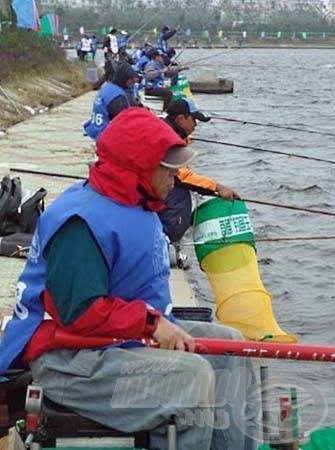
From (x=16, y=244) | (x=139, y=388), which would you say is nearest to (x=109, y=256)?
(x=139, y=388)

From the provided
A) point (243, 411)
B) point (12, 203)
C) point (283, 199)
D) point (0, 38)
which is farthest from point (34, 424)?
point (0, 38)

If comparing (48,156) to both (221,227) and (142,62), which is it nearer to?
(221,227)

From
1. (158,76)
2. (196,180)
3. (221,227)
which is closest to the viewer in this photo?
(221,227)

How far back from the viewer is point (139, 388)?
12.6 ft

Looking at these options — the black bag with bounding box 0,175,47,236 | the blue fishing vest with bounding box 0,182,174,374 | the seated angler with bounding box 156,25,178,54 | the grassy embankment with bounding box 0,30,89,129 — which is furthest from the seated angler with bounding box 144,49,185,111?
the blue fishing vest with bounding box 0,182,174,374

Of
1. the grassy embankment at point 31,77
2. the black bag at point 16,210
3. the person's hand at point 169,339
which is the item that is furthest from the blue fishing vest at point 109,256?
the grassy embankment at point 31,77

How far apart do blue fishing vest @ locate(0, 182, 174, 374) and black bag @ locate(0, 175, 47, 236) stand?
4.68m

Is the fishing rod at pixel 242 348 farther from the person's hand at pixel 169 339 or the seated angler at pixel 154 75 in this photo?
the seated angler at pixel 154 75

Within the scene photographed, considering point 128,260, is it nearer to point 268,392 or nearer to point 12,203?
point 268,392

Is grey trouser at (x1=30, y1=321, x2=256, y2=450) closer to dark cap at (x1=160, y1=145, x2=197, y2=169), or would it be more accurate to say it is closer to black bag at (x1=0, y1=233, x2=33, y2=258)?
dark cap at (x1=160, y1=145, x2=197, y2=169)

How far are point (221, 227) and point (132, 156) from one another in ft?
12.0

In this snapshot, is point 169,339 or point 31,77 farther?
point 31,77

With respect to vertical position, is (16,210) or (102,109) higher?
(102,109)

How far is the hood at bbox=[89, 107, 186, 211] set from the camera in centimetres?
393
